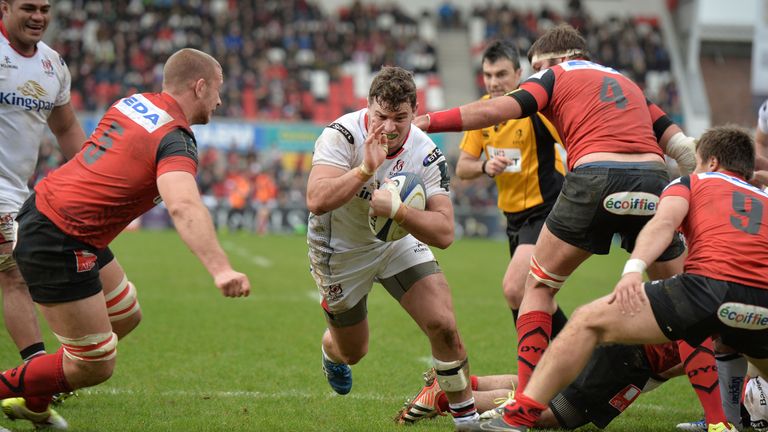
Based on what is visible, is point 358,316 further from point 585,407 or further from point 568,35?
point 568,35

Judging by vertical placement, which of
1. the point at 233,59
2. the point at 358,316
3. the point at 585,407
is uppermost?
the point at 358,316

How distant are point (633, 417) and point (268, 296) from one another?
7350 mm

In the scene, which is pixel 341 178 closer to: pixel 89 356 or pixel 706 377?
pixel 89 356

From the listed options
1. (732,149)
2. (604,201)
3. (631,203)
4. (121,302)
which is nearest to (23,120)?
(121,302)

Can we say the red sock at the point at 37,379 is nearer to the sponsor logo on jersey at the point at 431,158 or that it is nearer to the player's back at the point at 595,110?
the sponsor logo on jersey at the point at 431,158

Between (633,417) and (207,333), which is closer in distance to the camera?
(633,417)

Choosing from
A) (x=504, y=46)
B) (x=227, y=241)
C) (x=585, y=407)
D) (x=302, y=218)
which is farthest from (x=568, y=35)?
(x=302, y=218)

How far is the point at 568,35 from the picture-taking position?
625 centimetres

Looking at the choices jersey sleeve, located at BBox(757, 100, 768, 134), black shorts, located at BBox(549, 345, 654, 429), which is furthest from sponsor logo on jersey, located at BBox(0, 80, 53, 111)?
jersey sleeve, located at BBox(757, 100, 768, 134)

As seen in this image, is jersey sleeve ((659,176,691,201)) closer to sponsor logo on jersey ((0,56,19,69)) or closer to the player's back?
the player's back

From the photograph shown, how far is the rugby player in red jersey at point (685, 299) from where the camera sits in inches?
183

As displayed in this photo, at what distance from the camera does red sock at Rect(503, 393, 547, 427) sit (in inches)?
187

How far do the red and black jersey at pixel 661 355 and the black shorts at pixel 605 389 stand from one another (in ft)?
0.10

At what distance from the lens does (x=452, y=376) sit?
5645 mm
